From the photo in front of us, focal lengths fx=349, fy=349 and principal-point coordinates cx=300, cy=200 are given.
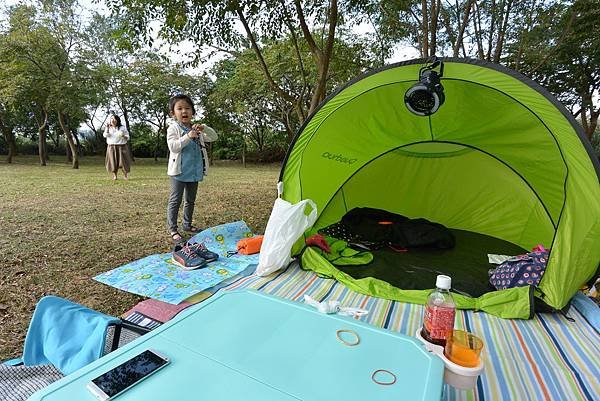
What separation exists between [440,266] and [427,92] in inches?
47.3

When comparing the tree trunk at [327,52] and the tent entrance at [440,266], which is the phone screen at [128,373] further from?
the tree trunk at [327,52]

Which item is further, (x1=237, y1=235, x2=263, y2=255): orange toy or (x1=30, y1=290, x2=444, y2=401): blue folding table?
(x1=237, y1=235, x2=263, y2=255): orange toy

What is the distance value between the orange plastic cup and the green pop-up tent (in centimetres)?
91

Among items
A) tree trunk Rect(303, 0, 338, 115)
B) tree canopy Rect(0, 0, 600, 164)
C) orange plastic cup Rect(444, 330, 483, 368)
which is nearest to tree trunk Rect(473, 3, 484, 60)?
tree canopy Rect(0, 0, 600, 164)

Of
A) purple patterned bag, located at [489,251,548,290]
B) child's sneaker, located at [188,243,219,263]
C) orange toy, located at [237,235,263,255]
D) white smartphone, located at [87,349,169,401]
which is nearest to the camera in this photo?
white smartphone, located at [87,349,169,401]

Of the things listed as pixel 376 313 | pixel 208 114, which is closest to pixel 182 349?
pixel 376 313

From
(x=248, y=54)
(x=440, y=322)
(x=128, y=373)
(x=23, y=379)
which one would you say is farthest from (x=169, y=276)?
(x=248, y=54)

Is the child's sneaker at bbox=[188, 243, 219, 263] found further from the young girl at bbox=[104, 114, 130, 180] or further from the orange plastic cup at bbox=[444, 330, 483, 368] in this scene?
the young girl at bbox=[104, 114, 130, 180]

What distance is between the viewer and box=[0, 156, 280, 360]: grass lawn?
6.70 feet

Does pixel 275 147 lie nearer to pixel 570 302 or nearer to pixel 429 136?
pixel 429 136

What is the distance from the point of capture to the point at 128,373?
798 mm

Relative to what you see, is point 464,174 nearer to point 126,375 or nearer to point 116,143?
point 126,375

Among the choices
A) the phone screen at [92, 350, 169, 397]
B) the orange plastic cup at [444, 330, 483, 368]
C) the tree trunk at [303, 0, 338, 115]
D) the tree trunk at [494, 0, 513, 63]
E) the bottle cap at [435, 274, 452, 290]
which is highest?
the tree trunk at [494, 0, 513, 63]

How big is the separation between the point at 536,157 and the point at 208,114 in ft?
39.9
